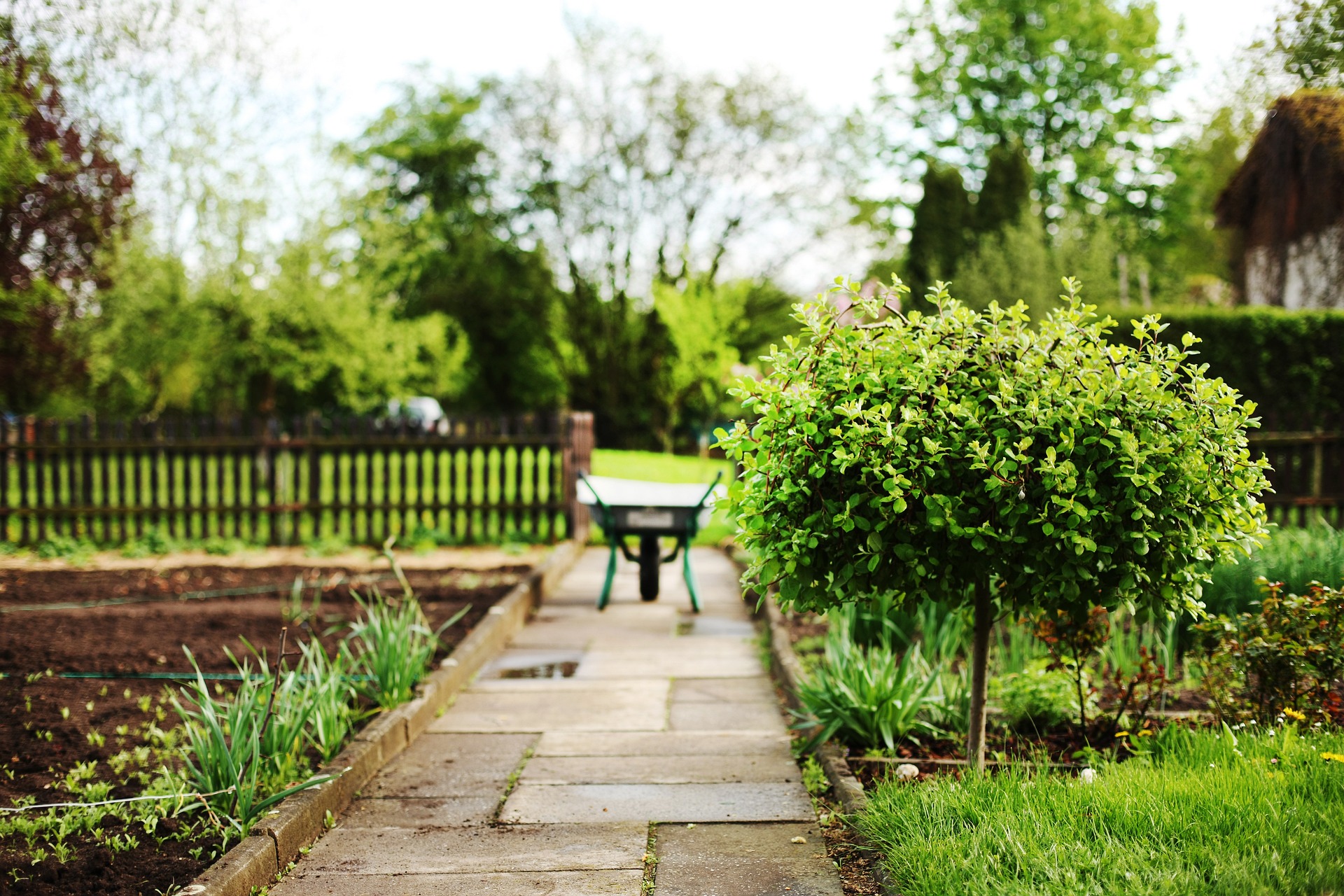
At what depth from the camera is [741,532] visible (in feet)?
10.7

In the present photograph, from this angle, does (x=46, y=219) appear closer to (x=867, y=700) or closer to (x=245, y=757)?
(x=245, y=757)

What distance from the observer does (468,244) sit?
3120 cm

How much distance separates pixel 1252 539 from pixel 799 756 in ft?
6.21

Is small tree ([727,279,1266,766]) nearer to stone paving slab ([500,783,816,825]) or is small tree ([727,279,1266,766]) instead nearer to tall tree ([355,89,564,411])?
stone paving slab ([500,783,816,825])

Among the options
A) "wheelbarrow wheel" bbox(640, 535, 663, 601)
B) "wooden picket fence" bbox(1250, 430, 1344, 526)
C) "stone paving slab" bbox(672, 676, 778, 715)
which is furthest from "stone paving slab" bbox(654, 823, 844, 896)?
"wooden picket fence" bbox(1250, 430, 1344, 526)

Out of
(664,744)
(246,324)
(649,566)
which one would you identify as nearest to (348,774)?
(664,744)

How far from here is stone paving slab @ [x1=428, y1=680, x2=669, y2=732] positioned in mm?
4551

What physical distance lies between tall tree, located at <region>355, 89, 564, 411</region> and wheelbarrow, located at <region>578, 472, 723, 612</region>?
22353mm

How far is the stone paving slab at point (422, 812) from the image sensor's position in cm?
339

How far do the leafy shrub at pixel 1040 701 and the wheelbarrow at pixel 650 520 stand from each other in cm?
279

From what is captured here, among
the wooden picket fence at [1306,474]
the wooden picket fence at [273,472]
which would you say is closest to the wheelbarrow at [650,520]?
the wooden picket fence at [273,472]

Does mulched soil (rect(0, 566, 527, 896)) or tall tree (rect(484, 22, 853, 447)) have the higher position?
tall tree (rect(484, 22, 853, 447))

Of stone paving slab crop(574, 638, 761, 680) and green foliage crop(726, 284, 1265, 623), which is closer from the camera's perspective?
green foliage crop(726, 284, 1265, 623)

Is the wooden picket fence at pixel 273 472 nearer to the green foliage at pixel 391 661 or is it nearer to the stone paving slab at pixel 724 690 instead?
the stone paving slab at pixel 724 690
